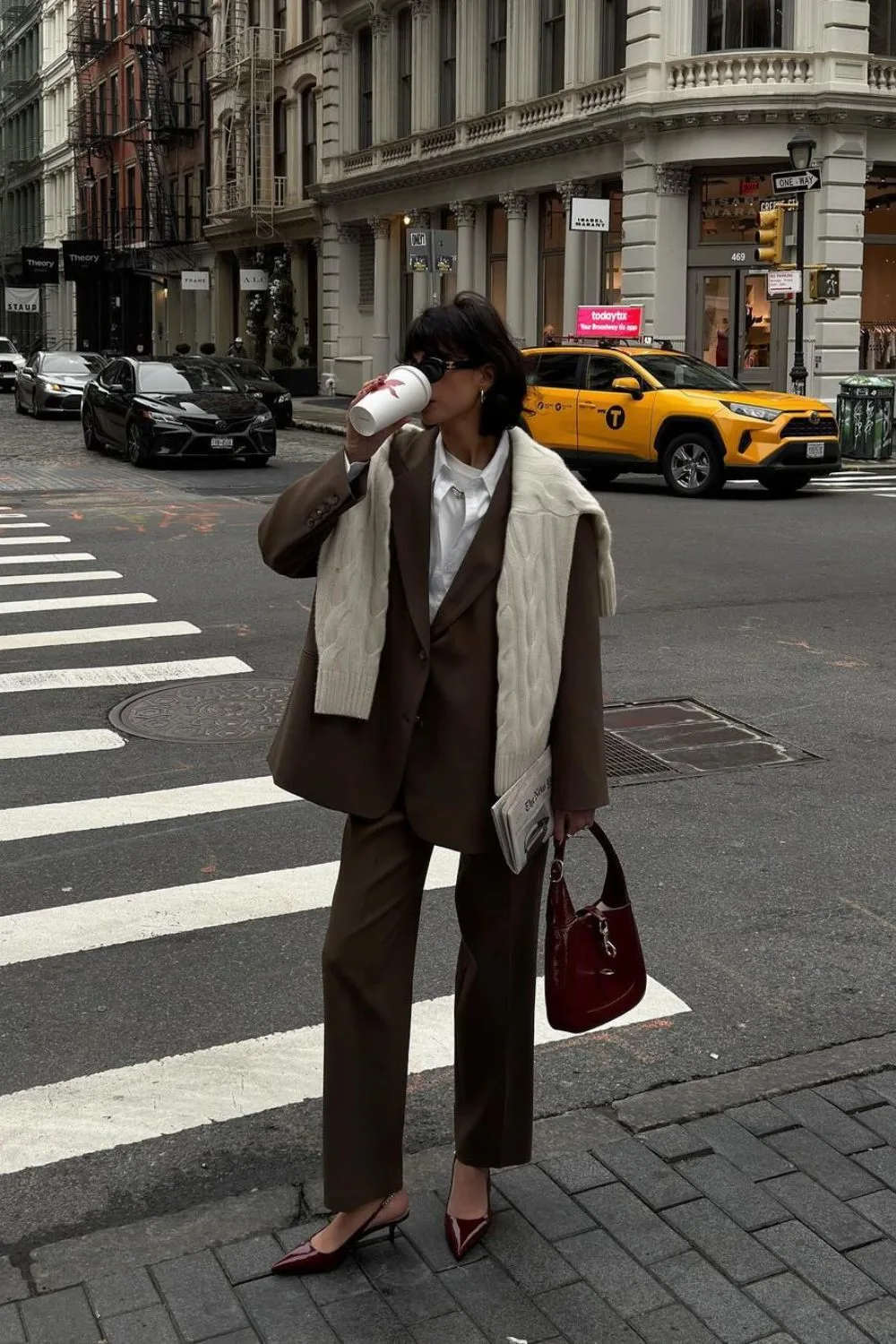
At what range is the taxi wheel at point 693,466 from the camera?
764 inches

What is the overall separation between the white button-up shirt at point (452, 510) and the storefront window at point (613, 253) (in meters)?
29.2

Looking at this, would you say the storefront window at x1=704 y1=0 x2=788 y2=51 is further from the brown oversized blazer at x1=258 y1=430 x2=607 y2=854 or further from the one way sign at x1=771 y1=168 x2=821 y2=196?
the brown oversized blazer at x1=258 y1=430 x2=607 y2=854

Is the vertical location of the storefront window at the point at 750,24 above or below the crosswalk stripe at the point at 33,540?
above

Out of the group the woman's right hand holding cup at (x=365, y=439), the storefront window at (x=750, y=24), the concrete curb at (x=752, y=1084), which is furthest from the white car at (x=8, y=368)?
the woman's right hand holding cup at (x=365, y=439)

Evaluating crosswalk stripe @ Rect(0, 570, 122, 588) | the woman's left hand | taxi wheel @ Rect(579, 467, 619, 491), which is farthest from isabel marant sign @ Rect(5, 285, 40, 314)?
the woman's left hand

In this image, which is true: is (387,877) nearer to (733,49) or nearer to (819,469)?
(819,469)

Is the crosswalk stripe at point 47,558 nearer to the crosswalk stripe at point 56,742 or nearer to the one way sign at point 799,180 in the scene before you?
the crosswalk stripe at point 56,742

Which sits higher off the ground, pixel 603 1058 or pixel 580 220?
pixel 580 220

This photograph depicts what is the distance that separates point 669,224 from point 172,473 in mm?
12275

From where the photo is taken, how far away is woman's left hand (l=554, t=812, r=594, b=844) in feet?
11.1

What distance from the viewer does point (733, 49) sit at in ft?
94.0

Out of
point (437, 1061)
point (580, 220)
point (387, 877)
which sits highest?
point (580, 220)

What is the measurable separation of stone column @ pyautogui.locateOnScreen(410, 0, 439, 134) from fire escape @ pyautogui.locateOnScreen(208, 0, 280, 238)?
9.91 meters

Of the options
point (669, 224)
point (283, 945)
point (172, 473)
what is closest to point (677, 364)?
point (172, 473)
